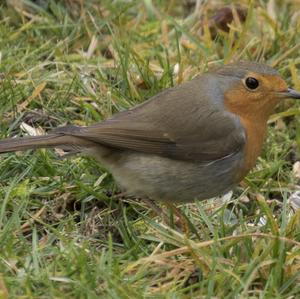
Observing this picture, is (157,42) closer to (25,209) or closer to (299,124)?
(299,124)

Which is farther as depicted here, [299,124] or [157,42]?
[157,42]

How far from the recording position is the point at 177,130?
15.9 feet

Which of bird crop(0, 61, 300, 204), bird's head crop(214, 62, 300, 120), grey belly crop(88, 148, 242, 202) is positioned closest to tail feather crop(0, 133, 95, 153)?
bird crop(0, 61, 300, 204)

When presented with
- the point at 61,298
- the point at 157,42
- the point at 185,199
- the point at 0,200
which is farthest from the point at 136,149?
the point at 157,42

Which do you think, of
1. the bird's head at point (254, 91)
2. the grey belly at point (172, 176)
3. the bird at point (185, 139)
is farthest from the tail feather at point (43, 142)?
the bird's head at point (254, 91)

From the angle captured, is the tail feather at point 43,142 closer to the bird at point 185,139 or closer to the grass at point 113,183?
the bird at point 185,139

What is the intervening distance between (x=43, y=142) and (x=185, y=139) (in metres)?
0.74

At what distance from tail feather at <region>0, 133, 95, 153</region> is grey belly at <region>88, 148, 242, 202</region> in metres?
0.11

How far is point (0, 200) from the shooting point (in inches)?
184

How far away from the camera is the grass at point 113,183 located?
4047 millimetres

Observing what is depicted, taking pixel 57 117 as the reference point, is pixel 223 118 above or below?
above

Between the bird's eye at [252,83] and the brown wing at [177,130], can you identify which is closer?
the brown wing at [177,130]

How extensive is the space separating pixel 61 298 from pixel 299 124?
2450 mm

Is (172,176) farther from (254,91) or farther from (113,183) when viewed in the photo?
(254,91)
